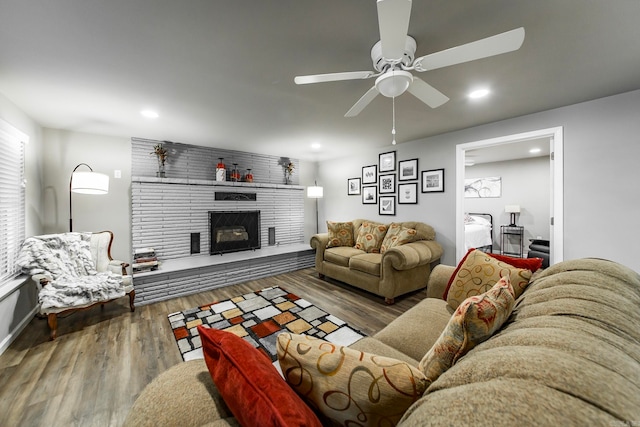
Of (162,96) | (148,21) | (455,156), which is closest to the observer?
(148,21)

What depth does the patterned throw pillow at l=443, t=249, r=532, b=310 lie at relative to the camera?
152 centimetres

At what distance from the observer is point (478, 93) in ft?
7.65

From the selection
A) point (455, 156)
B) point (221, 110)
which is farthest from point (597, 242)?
point (221, 110)

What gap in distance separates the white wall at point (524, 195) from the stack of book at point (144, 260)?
7.49 m

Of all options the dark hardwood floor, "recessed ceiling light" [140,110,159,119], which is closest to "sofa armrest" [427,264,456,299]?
the dark hardwood floor

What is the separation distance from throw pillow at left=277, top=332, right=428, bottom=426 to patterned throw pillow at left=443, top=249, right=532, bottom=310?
1272mm

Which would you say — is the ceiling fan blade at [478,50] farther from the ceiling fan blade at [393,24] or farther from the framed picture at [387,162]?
the framed picture at [387,162]

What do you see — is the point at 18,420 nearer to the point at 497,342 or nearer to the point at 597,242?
the point at 497,342

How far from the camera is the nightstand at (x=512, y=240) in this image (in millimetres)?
5879

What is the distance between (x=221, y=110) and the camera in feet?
8.90

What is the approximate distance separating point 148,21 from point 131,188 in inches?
121

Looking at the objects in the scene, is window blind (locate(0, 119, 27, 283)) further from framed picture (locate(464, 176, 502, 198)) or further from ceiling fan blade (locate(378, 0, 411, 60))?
framed picture (locate(464, 176, 502, 198))

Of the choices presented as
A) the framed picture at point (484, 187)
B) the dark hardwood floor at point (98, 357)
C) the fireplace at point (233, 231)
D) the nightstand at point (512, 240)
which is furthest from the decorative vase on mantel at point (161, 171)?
the nightstand at point (512, 240)

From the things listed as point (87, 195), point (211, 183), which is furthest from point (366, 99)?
point (87, 195)
